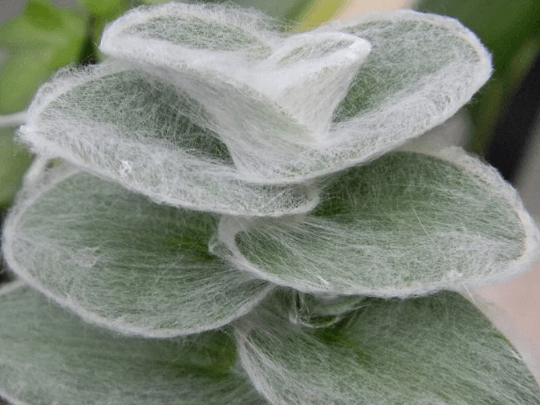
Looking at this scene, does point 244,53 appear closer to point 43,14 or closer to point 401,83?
point 401,83

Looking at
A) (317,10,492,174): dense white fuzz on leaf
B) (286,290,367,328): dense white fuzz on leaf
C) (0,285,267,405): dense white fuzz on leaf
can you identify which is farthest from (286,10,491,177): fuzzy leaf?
(0,285,267,405): dense white fuzz on leaf

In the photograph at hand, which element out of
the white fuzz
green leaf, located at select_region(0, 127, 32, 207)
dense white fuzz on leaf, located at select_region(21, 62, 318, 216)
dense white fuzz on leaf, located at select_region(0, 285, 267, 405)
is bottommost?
dense white fuzz on leaf, located at select_region(0, 285, 267, 405)

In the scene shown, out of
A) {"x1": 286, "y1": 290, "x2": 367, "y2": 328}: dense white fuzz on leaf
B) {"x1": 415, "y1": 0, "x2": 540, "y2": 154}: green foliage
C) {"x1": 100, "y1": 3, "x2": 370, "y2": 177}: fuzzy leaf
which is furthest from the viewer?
{"x1": 415, "y1": 0, "x2": 540, "y2": 154}: green foliage

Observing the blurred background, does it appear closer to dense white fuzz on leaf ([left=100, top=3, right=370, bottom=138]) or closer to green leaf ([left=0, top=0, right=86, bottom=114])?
green leaf ([left=0, top=0, right=86, bottom=114])

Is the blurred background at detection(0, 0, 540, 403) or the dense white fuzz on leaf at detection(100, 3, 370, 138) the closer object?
the dense white fuzz on leaf at detection(100, 3, 370, 138)

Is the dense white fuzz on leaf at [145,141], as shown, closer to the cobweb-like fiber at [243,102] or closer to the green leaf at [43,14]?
the cobweb-like fiber at [243,102]

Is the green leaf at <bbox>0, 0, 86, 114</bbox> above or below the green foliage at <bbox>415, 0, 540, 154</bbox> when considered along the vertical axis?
below

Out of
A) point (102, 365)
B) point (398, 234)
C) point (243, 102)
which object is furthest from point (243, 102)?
point (102, 365)

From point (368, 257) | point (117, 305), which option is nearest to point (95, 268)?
point (117, 305)
